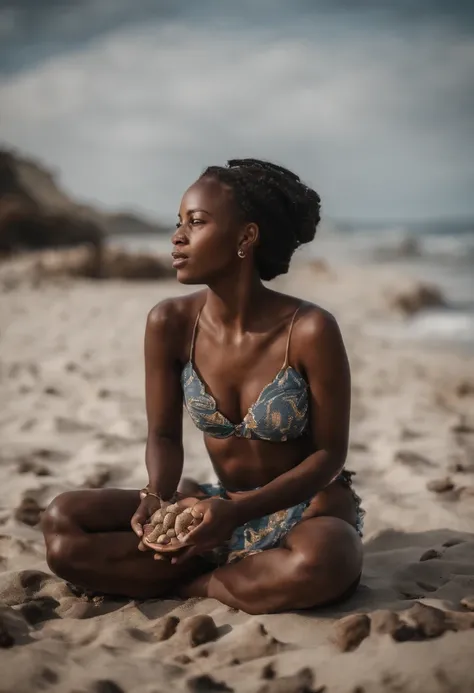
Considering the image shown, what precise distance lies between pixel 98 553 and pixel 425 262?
17.4 metres

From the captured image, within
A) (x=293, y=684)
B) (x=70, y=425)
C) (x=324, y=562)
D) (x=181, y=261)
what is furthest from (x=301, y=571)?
(x=70, y=425)

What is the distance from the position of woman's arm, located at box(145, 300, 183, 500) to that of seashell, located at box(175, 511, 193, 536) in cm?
24

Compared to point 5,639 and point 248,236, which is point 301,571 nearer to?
point 5,639

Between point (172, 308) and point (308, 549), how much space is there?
0.81 meters

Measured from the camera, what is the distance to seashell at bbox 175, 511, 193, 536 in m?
1.95

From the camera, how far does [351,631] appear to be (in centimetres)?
177

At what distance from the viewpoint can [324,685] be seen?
5.33ft

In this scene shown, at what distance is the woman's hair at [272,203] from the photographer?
2.02m

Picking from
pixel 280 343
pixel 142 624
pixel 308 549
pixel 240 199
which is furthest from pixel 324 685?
pixel 240 199

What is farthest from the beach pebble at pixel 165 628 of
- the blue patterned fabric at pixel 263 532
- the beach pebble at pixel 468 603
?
the beach pebble at pixel 468 603

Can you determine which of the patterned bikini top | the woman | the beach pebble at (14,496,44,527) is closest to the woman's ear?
the woman

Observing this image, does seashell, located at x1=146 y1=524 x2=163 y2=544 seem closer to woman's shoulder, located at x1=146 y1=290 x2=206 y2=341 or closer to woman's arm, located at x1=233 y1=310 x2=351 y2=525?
woman's arm, located at x1=233 y1=310 x2=351 y2=525

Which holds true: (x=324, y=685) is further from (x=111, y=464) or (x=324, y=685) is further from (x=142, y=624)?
(x=111, y=464)

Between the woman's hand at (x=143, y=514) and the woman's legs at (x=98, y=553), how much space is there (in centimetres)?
8
